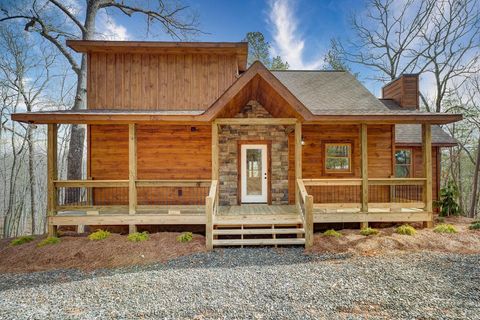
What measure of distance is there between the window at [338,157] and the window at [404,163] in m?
3.82

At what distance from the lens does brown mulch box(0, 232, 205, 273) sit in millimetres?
5270

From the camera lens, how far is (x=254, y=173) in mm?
Answer: 8367

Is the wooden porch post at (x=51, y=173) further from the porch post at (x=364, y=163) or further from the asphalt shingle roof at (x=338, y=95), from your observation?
the porch post at (x=364, y=163)

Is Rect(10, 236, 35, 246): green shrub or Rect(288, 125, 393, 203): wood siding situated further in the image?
Rect(288, 125, 393, 203): wood siding

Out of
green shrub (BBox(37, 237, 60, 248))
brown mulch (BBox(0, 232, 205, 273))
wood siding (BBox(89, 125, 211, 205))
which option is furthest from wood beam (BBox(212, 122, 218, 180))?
green shrub (BBox(37, 237, 60, 248))

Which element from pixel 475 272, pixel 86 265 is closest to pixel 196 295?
pixel 86 265

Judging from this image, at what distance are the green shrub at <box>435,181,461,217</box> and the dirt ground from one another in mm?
3655

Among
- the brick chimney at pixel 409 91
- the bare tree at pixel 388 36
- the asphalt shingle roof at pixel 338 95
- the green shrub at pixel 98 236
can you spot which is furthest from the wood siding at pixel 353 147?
the bare tree at pixel 388 36

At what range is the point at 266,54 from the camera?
20406 mm

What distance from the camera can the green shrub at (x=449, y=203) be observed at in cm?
968

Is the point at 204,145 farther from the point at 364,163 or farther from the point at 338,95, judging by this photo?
the point at 338,95

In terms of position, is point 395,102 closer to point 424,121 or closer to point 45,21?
point 424,121

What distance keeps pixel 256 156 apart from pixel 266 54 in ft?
48.7

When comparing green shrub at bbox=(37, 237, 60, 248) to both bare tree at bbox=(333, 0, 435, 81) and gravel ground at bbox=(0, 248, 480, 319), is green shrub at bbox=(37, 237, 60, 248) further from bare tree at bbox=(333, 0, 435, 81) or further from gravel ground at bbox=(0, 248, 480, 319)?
bare tree at bbox=(333, 0, 435, 81)
